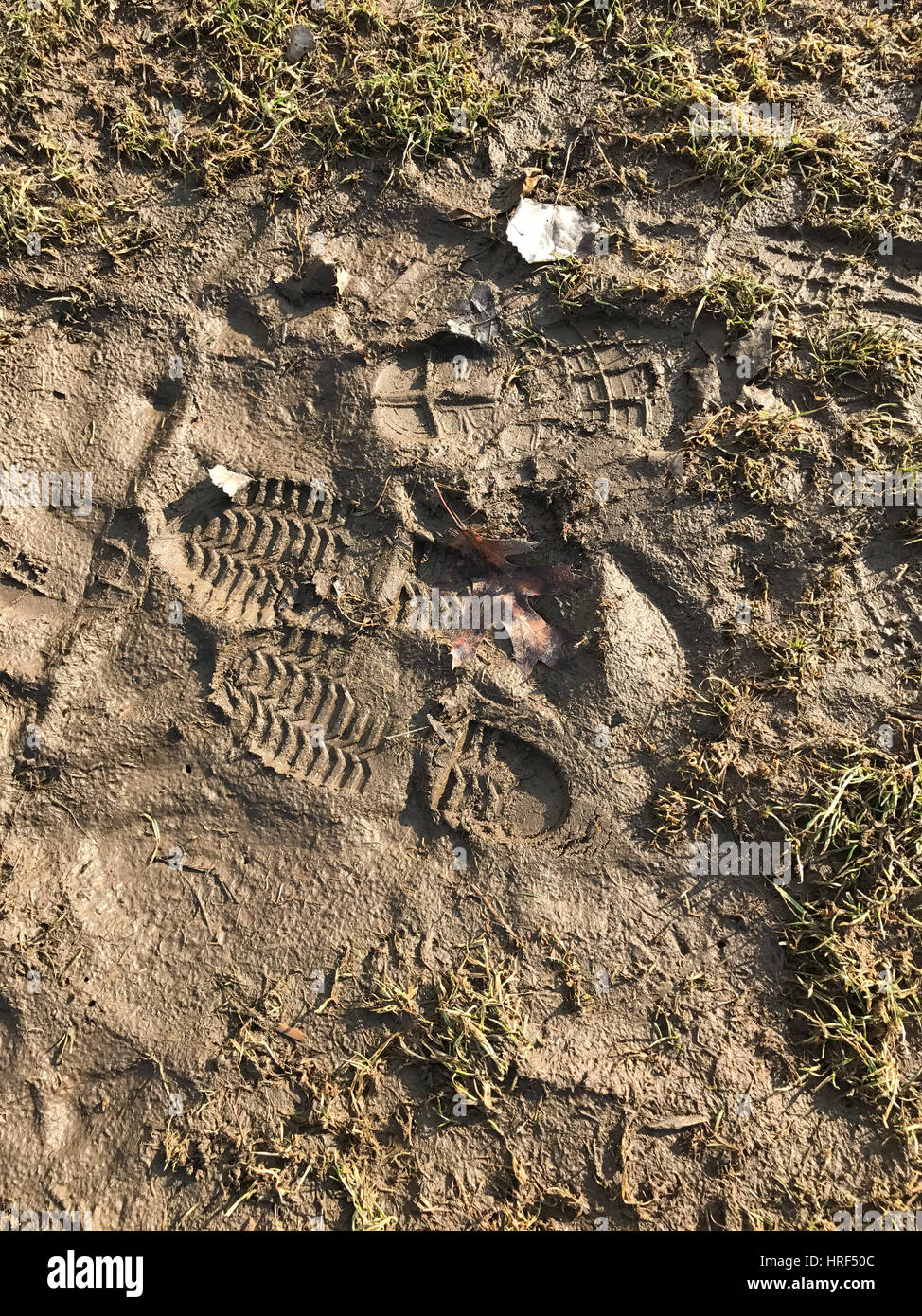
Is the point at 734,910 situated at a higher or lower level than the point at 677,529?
lower

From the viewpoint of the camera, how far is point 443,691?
2555mm

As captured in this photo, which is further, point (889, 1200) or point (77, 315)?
point (77, 315)

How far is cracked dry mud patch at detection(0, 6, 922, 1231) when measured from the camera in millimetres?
2400

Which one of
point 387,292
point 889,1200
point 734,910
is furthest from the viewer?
point 387,292

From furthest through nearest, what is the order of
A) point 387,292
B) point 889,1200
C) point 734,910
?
point 387,292, point 734,910, point 889,1200

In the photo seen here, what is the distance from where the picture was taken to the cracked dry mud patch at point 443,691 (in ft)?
7.88

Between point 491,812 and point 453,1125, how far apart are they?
0.96m

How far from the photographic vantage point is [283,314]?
9.12 ft

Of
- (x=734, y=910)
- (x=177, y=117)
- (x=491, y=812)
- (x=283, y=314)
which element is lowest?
(x=734, y=910)

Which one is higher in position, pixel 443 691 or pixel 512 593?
pixel 512 593

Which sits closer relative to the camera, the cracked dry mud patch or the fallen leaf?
the cracked dry mud patch

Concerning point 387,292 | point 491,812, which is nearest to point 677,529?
point 491,812

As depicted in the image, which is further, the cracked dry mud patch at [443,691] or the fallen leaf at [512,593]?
the fallen leaf at [512,593]

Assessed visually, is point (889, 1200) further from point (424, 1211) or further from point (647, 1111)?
point (424, 1211)
